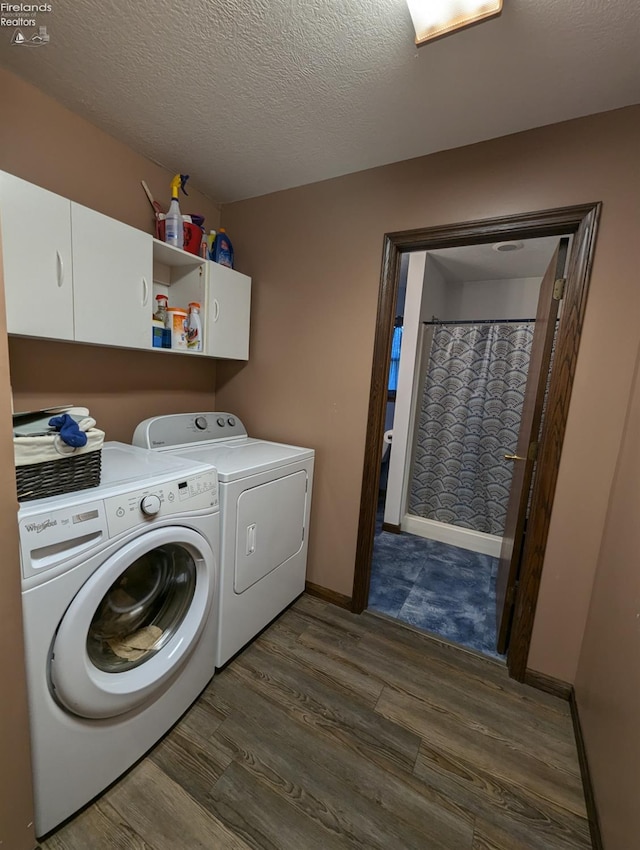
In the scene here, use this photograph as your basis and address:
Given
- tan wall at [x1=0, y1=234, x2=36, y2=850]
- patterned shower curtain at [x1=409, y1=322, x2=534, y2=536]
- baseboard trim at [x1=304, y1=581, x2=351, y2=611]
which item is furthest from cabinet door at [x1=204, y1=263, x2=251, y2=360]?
patterned shower curtain at [x1=409, y1=322, x2=534, y2=536]

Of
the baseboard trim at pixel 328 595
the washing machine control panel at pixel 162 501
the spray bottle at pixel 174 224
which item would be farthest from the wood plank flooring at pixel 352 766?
the spray bottle at pixel 174 224

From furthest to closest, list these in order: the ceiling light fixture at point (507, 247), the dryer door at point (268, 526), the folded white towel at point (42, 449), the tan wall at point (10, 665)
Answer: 1. the ceiling light fixture at point (507, 247)
2. the dryer door at point (268, 526)
3. the folded white towel at point (42, 449)
4. the tan wall at point (10, 665)

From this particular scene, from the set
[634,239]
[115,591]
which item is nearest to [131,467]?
[115,591]

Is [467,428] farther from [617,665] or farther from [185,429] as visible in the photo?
[185,429]

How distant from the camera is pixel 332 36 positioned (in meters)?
1.08

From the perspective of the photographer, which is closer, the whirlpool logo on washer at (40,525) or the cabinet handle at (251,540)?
the whirlpool logo on washer at (40,525)

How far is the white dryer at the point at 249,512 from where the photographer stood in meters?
1.45

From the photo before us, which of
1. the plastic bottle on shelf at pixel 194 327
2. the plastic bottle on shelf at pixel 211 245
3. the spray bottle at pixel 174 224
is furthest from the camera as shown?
the plastic bottle on shelf at pixel 211 245

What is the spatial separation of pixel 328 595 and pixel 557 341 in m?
1.79

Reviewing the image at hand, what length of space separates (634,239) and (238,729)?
2.36 m

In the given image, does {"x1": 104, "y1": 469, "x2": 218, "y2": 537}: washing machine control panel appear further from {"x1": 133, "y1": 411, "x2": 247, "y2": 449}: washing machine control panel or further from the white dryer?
{"x1": 133, "y1": 411, "x2": 247, "y2": 449}: washing machine control panel

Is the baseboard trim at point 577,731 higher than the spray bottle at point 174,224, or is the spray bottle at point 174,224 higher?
the spray bottle at point 174,224

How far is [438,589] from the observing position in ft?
7.43

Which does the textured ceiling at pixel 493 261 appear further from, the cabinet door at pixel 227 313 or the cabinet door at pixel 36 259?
the cabinet door at pixel 36 259
